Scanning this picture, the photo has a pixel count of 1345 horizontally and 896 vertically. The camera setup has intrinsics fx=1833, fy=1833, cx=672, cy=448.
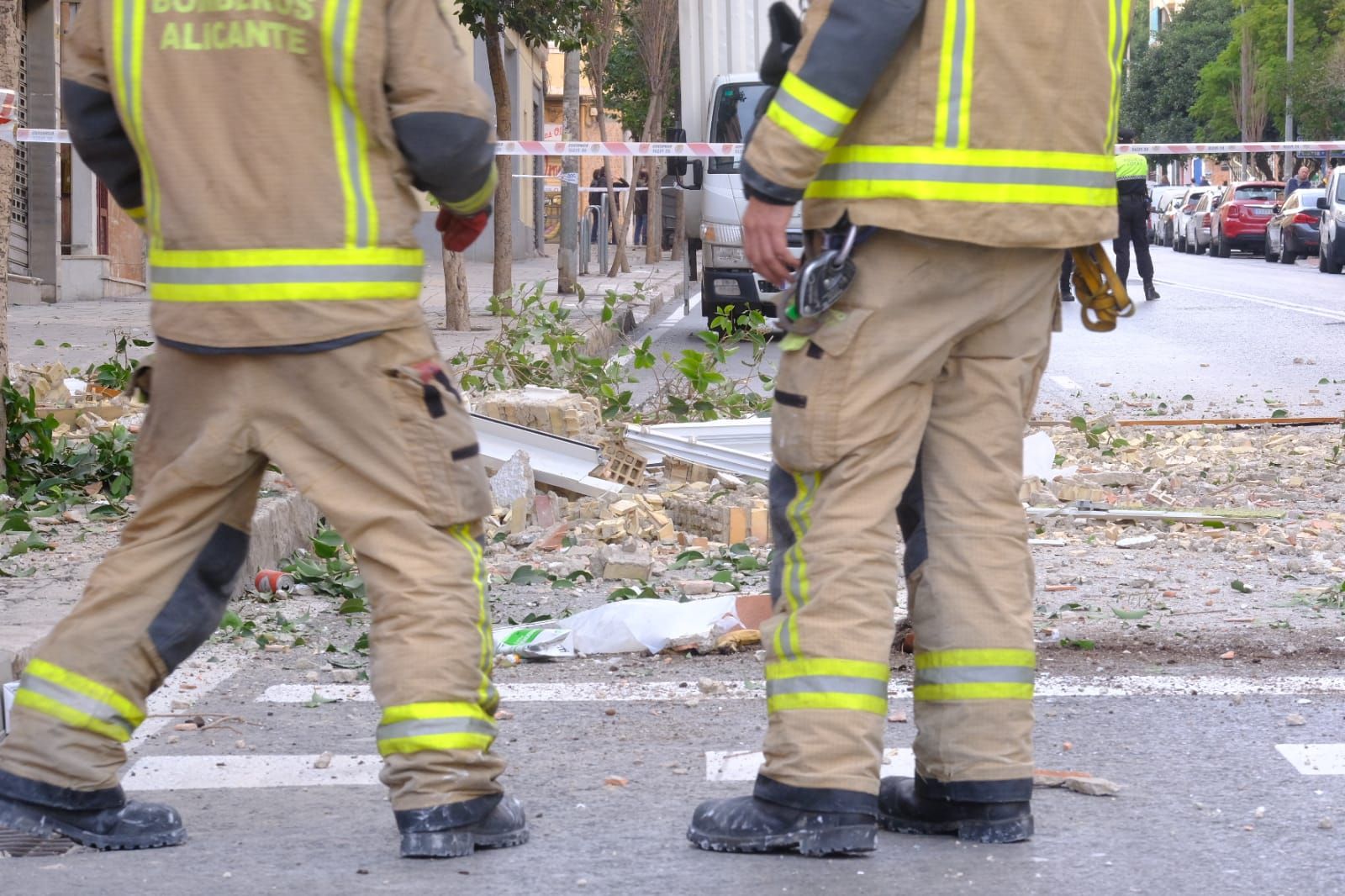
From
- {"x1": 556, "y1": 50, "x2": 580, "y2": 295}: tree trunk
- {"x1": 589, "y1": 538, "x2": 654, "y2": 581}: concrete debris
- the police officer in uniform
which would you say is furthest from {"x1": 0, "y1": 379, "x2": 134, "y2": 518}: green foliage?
the police officer in uniform

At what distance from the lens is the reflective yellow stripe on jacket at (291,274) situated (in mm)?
3232

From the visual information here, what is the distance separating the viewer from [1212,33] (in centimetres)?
8319

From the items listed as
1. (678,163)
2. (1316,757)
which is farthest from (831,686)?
(678,163)

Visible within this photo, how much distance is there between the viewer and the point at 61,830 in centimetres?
338

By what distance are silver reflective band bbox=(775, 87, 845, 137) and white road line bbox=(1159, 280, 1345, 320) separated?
16869 mm

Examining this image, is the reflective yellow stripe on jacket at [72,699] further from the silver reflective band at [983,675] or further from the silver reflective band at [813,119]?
the silver reflective band at [813,119]

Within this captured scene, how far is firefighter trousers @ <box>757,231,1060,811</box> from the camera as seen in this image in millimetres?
3279

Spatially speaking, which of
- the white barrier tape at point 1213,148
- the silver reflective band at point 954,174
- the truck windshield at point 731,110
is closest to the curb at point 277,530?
the silver reflective band at point 954,174

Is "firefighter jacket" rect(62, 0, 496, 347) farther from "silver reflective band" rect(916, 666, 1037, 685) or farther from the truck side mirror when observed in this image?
the truck side mirror

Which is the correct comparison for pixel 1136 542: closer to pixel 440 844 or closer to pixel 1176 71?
pixel 440 844

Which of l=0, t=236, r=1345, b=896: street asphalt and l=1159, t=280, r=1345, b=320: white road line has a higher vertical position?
l=1159, t=280, r=1345, b=320: white road line

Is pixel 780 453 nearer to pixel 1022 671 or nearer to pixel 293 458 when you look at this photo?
pixel 1022 671

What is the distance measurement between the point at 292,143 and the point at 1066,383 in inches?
396

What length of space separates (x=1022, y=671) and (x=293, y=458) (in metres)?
1.40
